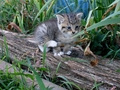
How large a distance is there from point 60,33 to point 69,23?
0.50ft

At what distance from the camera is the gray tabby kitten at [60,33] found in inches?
142

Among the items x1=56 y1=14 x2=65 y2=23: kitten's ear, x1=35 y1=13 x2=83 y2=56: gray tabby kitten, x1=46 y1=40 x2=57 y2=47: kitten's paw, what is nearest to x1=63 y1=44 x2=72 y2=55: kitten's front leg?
x1=35 y1=13 x2=83 y2=56: gray tabby kitten

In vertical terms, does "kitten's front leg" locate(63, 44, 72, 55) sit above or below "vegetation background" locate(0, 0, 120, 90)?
below

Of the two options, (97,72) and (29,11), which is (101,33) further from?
(29,11)

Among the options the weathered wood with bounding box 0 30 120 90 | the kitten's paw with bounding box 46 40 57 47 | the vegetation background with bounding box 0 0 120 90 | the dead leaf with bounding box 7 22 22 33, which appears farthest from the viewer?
the dead leaf with bounding box 7 22 22 33

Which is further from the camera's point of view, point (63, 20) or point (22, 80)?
point (63, 20)

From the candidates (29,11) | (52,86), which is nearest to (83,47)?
(52,86)

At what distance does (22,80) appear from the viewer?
2.94 m

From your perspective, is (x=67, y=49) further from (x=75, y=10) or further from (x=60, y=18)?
(x=75, y=10)

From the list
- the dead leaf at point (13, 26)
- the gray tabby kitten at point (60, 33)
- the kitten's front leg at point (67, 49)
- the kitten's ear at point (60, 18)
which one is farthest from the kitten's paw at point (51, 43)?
the dead leaf at point (13, 26)

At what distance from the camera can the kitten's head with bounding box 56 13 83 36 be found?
141 inches

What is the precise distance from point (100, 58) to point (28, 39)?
107 centimetres

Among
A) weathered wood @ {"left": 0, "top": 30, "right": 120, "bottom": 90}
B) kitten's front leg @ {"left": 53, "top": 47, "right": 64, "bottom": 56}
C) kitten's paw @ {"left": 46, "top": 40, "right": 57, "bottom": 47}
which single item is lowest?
weathered wood @ {"left": 0, "top": 30, "right": 120, "bottom": 90}

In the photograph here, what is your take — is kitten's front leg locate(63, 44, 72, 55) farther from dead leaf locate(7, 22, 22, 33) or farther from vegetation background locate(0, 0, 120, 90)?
dead leaf locate(7, 22, 22, 33)
